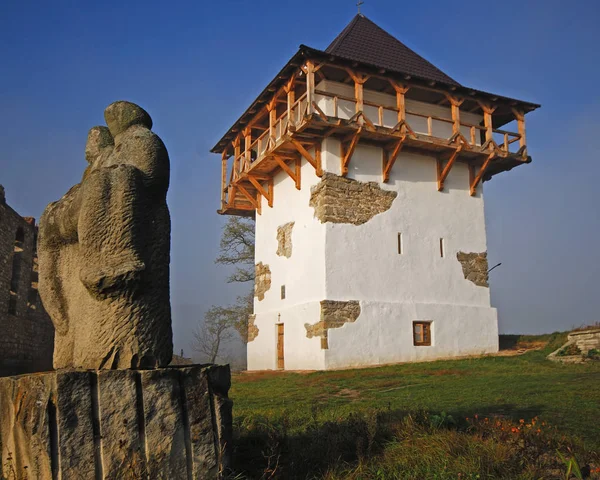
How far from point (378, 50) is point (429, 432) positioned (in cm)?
1583

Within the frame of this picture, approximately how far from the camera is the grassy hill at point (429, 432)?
4.05 m

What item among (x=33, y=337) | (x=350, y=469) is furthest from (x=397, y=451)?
(x=33, y=337)

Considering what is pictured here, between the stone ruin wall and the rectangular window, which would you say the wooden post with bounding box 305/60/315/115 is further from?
the stone ruin wall

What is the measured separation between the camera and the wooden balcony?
15762mm

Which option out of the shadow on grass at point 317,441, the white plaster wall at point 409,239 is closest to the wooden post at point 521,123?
the white plaster wall at point 409,239

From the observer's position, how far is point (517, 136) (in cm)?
1852

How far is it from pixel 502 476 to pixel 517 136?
16271 millimetres

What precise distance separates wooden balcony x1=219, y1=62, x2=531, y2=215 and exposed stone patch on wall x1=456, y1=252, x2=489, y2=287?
2.10 metres

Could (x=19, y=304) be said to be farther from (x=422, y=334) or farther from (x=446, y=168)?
(x=446, y=168)

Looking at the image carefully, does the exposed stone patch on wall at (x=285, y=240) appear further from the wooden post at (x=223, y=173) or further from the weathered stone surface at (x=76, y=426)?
the weathered stone surface at (x=76, y=426)

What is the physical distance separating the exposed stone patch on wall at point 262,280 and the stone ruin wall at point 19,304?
6879 mm

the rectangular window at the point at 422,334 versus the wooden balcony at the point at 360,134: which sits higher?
the wooden balcony at the point at 360,134

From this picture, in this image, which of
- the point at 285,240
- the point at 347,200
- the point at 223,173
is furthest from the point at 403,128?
the point at 223,173

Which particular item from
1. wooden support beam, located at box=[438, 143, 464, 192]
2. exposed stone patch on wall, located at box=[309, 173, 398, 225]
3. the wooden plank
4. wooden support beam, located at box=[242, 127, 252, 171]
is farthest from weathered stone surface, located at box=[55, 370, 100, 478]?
wooden support beam, located at box=[242, 127, 252, 171]
